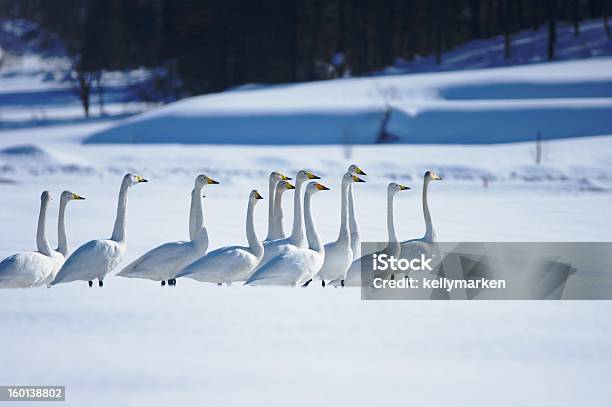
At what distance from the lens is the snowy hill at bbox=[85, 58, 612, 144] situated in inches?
1030

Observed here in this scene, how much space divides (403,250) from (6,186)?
12388 mm

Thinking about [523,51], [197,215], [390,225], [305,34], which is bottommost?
[390,225]

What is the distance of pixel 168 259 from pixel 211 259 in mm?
540

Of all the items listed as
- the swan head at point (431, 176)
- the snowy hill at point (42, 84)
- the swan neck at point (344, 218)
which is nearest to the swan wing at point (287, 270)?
the swan neck at point (344, 218)

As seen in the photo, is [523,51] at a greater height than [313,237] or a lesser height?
greater

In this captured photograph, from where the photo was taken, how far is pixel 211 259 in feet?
25.6

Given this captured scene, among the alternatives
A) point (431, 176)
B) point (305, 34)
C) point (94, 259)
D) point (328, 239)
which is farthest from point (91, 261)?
point (305, 34)

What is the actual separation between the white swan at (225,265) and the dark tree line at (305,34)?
33.1 metres

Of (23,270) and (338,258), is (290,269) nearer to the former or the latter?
(338,258)

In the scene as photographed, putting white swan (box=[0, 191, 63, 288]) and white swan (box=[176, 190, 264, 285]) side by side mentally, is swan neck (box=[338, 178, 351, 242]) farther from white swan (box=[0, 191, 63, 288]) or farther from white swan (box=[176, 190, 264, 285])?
white swan (box=[0, 191, 63, 288])

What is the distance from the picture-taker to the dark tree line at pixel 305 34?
4428 centimetres

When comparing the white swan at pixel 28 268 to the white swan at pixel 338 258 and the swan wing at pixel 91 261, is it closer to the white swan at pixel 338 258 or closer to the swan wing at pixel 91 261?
the swan wing at pixel 91 261

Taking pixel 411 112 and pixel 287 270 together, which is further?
pixel 411 112

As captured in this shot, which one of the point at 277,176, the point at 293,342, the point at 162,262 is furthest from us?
the point at 277,176
